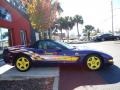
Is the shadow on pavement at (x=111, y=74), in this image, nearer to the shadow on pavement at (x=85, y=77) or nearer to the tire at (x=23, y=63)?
the shadow on pavement at (x=85, y=77)

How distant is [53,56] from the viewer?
39.0 ft

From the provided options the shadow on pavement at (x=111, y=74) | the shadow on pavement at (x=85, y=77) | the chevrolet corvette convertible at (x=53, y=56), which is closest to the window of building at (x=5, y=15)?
the chevrolet corvette convertible at (x=53, y=56)

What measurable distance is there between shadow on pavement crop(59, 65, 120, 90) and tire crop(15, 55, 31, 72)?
53.2 inches

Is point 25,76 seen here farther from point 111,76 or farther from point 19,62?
point 111,76

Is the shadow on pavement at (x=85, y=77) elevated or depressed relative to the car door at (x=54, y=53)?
depressed

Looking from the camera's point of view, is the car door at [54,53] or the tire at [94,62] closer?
the tire at [94,62]

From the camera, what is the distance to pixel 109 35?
1898 inches

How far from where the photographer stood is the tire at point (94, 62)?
1150 centimetres

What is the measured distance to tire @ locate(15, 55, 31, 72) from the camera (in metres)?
12.0

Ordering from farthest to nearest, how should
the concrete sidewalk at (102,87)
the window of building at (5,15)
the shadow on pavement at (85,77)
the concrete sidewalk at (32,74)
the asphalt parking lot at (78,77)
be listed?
the window of building at (5,15) → the concrete sidewalk at (32,74) → the shadow on pavement at (85,77) → the asphalt parking lot at (78,77) → the concrete sidewalk at (102,87)

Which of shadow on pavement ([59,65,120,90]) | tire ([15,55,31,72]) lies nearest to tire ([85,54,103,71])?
shadow on pavement ([59,65,120,90])

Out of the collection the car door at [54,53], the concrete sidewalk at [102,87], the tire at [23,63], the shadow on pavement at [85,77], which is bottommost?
the concrete sidewalk at [102,87]

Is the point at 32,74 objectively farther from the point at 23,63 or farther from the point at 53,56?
the point at 53,56

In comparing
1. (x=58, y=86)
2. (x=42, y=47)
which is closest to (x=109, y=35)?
(x=42, y=47)
